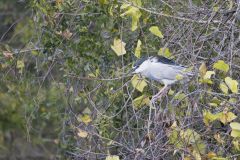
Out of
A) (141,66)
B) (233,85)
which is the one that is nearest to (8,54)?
(141,66)

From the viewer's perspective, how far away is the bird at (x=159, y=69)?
3.56 meters

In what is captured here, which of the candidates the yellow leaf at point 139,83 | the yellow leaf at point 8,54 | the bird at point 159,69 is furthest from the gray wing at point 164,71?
the yellow leaf at point 8,54

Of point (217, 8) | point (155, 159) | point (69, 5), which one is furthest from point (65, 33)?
point (155, 159)

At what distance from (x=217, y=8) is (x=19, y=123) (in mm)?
4851

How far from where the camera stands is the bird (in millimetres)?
3561

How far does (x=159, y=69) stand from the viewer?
373 cm

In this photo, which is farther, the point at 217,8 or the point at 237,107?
the point at 217,8

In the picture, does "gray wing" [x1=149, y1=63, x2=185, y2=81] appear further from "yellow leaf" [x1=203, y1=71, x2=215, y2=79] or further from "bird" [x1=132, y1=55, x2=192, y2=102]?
"yellow leaf" [x1=203, y1=71, x2=215, y2=79]

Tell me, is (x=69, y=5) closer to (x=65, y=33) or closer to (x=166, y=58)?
(x=65, y=33)

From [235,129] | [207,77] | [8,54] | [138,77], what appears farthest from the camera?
[8,54]

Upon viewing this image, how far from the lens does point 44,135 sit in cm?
855

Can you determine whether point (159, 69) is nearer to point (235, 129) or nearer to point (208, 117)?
point (208, 117)

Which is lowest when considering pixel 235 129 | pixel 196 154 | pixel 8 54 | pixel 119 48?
pixel 8 54

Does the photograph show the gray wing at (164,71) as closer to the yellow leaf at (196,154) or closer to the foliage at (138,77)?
the foliage at (138,77)
